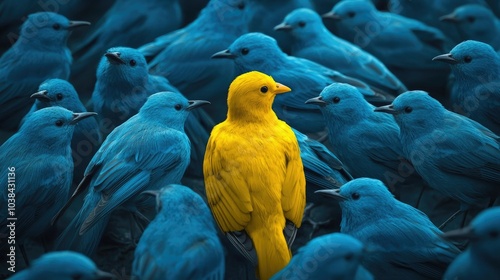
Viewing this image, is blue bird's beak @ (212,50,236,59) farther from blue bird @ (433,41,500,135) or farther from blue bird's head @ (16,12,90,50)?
blue bird @ (433,41,500,135)

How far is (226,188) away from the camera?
14.6 feet

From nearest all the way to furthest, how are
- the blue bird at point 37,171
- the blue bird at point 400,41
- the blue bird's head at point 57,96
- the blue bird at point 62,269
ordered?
the blue bird at point 62,269 < the blue bird at point 37,171 < the blue bird's head at point 57,96 < the blue bird at point 400,41

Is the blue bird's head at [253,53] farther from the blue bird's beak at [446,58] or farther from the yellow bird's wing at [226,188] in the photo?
the yellow bird's wing at [226,188]

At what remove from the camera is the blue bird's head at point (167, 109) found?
16.8ft

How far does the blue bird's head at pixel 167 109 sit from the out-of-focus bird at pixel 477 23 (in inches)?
99.6

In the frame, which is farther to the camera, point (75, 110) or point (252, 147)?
point (75, 110)

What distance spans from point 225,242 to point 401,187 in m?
1.34

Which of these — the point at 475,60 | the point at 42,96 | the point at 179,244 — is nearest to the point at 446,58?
the point at 475,60

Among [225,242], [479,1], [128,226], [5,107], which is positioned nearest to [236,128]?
[225,242]

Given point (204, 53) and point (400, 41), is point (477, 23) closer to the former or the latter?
point (400, 41)

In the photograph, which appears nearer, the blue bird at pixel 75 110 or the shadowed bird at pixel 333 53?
the blue bird at pixel 75 110

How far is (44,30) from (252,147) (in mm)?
2471

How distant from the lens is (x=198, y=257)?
13.2 feet

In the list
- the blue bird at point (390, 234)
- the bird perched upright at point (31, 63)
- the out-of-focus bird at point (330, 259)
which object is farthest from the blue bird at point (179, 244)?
the bird perched upright at point (31, 63)
